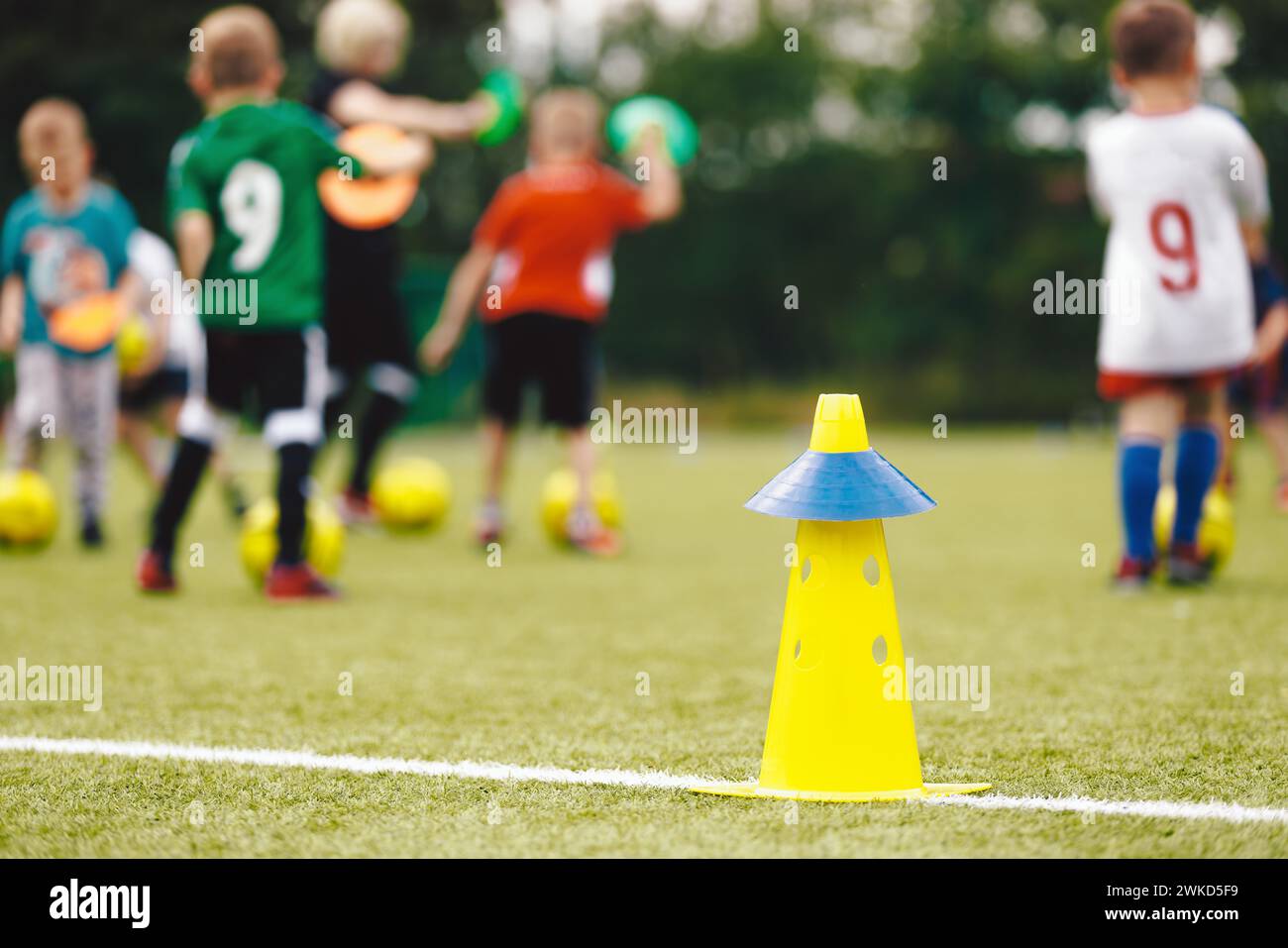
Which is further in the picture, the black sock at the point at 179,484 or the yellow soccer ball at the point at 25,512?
the yellow soccer ball at the point at 25,512

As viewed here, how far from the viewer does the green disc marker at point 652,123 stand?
8664 mm

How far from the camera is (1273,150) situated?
1442 inches

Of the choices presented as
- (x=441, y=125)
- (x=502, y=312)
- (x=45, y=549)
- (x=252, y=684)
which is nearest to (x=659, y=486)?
(x=502, y=312)

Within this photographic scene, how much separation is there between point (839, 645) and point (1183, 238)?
12.0ft

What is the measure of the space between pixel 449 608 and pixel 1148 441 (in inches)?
102

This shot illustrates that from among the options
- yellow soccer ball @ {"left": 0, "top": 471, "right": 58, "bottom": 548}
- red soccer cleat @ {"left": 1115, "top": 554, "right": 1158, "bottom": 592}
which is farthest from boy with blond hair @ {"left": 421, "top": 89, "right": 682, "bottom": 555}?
red soccer cleat @ {"left": 1115, "top": 554, "right": 1158, "bottom": 592}

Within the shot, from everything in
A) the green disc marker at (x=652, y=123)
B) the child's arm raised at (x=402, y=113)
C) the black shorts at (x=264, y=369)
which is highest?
the green disc marker at (x=652, y=123)

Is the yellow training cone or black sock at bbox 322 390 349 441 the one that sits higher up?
black sock at bbox 322 390 349 441

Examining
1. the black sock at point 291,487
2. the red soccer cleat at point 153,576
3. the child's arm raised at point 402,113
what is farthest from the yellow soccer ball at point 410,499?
the black sock at point 291,487

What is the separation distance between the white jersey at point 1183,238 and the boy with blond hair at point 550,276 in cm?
280

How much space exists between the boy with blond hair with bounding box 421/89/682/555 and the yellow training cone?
529 cm

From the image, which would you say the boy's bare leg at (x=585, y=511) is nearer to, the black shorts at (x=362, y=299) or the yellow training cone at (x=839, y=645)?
the black shorts at (x=362, y=299)

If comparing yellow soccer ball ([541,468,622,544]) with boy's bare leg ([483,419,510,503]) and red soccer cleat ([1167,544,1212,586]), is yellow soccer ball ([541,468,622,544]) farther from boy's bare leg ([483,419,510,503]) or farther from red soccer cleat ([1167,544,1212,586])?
red soccer cleat ([1167,544,1212,586])

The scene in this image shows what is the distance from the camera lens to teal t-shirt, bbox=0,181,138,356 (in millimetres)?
8531
